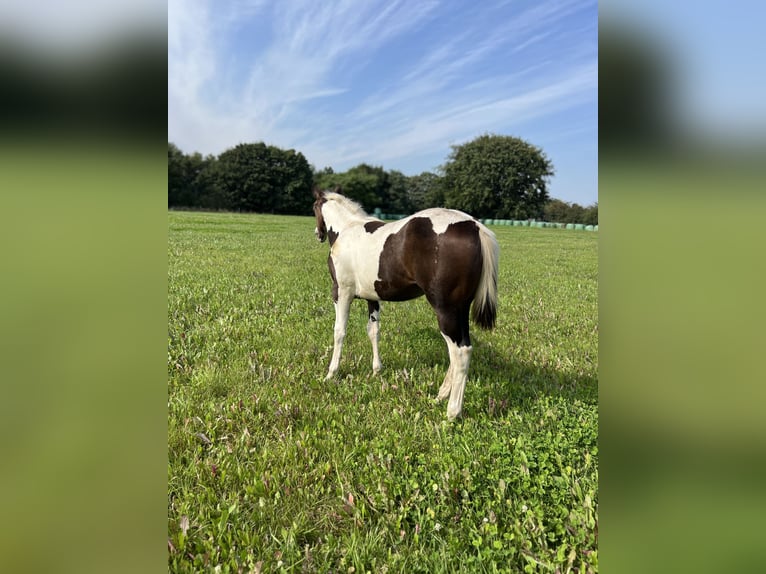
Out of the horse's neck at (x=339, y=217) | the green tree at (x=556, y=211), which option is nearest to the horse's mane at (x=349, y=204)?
the horse's neck at (x=339, y=217)

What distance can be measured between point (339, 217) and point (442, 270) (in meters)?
2.39

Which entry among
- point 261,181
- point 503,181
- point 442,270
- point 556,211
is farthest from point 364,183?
point 442,270

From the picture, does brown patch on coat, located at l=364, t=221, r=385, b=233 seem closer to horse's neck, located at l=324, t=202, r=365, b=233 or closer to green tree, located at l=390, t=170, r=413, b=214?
horse's neck, located at l=324, t=202, r=365, b=233

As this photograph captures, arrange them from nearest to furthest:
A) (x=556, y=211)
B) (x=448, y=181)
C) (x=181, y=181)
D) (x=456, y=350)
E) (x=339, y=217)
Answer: (x=456, y=350)
(x=339, y=217)
(x=181, y=181)
(x=556, y=211)
(x=448, y=181)

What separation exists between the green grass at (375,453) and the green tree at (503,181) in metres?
63.4

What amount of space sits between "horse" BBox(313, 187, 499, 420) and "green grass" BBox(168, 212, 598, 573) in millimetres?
646

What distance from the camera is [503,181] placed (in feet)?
220

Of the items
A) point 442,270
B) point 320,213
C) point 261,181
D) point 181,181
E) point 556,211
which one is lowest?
point 442,270

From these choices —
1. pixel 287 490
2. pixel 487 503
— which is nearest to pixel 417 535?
pixel 487 503

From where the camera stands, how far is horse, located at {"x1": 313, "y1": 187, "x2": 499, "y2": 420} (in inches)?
155

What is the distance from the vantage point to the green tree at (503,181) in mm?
67188

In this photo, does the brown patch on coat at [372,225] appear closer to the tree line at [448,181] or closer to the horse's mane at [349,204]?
the horse's mane at [349,204]

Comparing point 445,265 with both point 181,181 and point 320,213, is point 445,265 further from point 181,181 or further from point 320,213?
point 181,181

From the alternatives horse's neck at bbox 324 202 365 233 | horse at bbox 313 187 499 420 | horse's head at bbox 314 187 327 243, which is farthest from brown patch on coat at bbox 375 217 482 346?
horse's head at bbox 314 187 327 243
